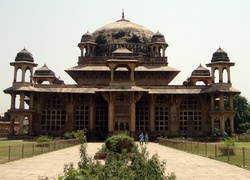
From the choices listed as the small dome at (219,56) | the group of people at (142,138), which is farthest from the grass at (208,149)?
the small dome at (219,56)

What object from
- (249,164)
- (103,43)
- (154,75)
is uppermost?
(103,43)

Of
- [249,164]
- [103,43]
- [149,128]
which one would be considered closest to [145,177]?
[249,164]

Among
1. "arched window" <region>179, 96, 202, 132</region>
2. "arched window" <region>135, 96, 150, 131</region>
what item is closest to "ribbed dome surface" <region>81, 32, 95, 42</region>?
"arched window" <region>135, 96, 150, 131</region>

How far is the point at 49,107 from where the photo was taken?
110 ft

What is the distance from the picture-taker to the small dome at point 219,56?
34.1 metres

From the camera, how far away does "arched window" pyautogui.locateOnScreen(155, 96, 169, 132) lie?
33.4 meters

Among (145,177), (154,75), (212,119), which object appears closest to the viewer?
(145,177)

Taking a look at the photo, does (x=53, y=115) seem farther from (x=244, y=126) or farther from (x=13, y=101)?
(x=244, y=126)

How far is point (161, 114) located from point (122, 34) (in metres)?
13.4

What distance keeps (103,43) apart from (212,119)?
Answer: 56.6 ft

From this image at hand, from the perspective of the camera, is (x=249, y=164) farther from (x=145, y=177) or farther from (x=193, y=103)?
(x=193, y=103)

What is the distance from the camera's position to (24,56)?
3450cm

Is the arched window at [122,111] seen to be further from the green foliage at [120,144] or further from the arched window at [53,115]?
the green foliage at [120,144]

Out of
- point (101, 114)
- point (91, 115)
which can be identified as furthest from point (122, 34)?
point (91, 115)
